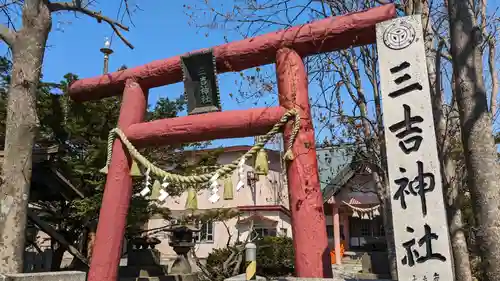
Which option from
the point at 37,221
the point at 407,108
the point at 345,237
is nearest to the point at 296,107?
the point at 407,108

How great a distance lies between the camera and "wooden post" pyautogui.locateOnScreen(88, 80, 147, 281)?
5.90 meters

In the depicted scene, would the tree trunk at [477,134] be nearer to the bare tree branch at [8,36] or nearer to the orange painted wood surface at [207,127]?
the orange painted wood surface at [207,127]

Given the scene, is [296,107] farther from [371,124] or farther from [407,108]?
[371,124]

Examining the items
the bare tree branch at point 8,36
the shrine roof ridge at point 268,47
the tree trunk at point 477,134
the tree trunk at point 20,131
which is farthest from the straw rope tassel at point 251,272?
the bare tree branch at point 8,36

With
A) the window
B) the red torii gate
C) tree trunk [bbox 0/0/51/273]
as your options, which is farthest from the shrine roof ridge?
the window

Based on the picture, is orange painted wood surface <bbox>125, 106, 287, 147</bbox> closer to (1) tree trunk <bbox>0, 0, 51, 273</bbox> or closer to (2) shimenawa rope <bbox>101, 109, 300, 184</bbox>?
(2) shimenawa rope <bbox>101, 109, 300, 184</bbox>

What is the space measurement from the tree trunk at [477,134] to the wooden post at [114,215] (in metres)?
4.75

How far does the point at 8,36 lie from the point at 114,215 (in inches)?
128

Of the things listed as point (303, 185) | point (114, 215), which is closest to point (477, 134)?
point (303, 185)

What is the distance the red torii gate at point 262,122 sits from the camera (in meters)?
4.84

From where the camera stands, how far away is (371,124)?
9.15 meters

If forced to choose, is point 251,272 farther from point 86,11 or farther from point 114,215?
point 86,11

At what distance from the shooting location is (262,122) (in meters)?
5.50

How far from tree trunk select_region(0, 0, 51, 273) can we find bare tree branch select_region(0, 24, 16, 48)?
76 millimetres
